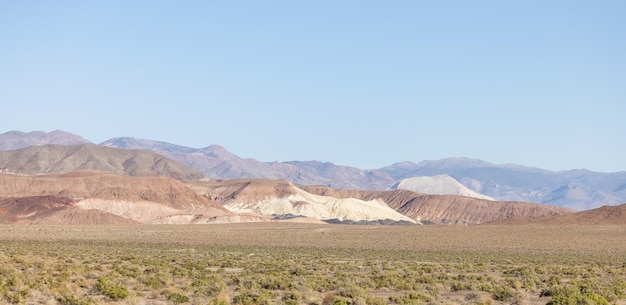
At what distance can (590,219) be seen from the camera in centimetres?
11794

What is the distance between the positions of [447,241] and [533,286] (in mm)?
48780

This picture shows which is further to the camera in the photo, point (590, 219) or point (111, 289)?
point (590, 219)

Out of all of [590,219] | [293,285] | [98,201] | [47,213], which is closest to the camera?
[293,285]

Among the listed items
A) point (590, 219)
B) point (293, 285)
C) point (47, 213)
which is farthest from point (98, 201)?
A: point (293, 285)

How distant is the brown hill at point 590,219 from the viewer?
115 m

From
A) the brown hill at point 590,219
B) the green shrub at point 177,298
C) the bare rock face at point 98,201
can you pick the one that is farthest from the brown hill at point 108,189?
the green shrub at point 177,298

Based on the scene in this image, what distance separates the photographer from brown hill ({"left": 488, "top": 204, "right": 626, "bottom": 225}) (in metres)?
115

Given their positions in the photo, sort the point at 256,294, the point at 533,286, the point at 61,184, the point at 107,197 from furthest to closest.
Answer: the point at 61,184 → the point at 107,197 → the point at 533,286 → the point at 256,294

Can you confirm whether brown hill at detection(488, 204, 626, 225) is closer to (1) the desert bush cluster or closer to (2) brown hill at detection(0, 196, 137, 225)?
(2) brown hill at detection(0, 196, 137, 225)

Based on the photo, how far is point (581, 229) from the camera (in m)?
97.2

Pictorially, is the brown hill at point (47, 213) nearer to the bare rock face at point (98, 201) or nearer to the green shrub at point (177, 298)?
the bare rock face at point (98, 201)

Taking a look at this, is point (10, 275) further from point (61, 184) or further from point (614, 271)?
point (61, 184)

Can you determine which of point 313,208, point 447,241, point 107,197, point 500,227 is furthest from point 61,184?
point 447,241

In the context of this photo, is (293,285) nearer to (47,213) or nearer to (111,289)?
(111,289)
